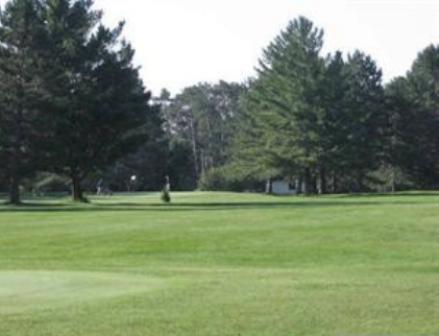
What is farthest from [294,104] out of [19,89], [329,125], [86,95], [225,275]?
[225,275]

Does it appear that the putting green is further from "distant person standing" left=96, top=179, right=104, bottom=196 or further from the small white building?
the small white building

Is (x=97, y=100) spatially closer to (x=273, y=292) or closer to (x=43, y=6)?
(x=43, y=6)

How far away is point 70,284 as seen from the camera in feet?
50.4

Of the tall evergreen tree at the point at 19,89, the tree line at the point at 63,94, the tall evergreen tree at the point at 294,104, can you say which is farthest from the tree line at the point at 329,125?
the tall evergreen tree at the point at 19,89

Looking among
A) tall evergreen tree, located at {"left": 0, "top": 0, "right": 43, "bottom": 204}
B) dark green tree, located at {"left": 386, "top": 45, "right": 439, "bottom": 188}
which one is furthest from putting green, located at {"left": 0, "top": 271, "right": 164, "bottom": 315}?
dark green tree, located at {"left": 386, "top": 45, "right": 439, "bottom": 188}

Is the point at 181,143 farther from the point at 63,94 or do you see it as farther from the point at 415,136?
the point at 63,94

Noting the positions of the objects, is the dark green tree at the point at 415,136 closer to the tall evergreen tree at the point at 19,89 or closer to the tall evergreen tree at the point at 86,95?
the tall evergreen tree at the point at 86,95

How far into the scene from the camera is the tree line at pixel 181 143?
201 ft

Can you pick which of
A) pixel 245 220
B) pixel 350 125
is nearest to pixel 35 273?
pixel 245 220

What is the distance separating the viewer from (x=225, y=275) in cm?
1798

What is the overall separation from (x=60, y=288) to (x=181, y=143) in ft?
375

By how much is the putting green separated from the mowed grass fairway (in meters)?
0.02

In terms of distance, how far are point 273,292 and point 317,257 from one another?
10.6 metres

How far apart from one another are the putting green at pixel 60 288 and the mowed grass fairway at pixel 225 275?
2 cm
